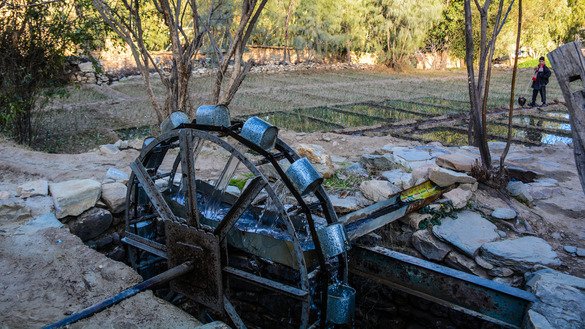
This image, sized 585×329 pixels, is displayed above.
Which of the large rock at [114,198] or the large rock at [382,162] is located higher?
the large rock at [382,162]

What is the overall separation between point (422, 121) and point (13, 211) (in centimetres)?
964

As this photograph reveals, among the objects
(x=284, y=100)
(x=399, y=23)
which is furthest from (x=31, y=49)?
(x=399, y=23)

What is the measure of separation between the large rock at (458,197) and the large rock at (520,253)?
2.24ft

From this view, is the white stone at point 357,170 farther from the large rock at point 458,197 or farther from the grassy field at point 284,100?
the grassy field at point 284,100

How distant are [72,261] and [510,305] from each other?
345 centimetres

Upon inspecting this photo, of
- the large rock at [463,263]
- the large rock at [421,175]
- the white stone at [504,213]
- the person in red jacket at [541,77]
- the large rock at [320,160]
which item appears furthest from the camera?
the person in red jacket at [541,77]

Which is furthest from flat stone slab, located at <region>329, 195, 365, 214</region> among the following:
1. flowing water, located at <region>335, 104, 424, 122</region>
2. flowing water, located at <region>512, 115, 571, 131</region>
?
flowing water, located at <region>512, 115, 571, 131</region>

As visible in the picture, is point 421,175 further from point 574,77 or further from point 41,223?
point 41,223

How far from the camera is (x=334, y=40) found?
24.8 m

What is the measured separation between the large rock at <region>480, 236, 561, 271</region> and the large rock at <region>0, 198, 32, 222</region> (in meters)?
4.29

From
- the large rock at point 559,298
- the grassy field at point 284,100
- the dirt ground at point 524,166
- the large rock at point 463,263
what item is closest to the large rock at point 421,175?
the dirt ground at point 524,166

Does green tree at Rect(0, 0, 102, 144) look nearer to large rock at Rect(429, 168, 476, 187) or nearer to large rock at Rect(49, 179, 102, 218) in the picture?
large rock at Rect(49, 179, 102, 218)

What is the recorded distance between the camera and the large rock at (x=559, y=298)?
10.4 ft

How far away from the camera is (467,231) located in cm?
462
